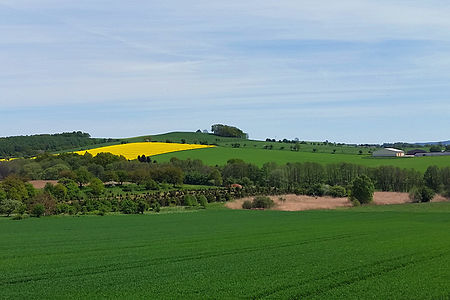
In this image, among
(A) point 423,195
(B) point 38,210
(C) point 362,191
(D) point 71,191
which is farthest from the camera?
(D) point 71,191

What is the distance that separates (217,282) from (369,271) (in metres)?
8.13

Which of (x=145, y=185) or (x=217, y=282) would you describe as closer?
(x=217, y=282)

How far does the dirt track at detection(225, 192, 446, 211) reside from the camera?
8661 cm

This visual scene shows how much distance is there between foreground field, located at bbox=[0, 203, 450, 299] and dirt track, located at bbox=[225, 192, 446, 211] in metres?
31.0

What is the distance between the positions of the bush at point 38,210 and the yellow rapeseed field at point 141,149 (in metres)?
86.1

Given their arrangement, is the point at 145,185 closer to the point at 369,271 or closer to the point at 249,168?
the point at 249,168

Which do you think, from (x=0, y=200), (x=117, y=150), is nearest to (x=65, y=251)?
(x=0, y=200)

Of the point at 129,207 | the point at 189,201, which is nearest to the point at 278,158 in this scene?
the point at 189,201

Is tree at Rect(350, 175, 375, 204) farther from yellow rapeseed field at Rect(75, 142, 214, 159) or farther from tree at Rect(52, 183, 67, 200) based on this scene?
yellow rapeseed field at Rect(75, 142, 214, 159)

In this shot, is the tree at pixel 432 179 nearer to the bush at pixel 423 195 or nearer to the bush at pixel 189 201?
the bush at pixel 423 195

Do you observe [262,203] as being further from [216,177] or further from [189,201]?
[216,177]

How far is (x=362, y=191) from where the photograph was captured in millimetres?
89812

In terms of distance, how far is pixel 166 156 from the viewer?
157 meters

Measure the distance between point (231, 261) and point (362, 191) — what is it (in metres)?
64.9
